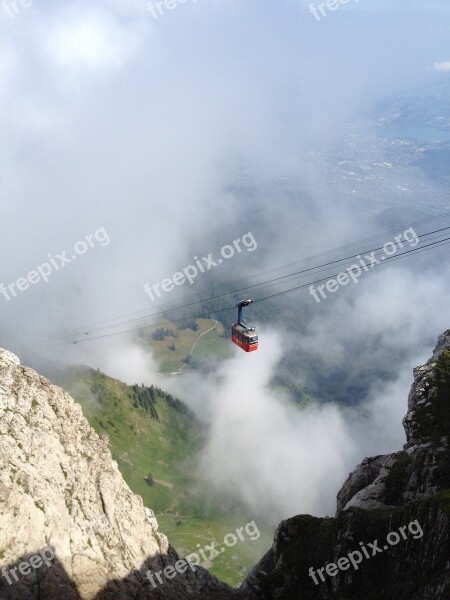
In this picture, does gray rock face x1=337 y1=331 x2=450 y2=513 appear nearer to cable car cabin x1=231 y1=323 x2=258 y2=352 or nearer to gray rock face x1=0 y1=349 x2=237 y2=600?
cable car cabin x1=231 y1=323 x2=258 y2=352

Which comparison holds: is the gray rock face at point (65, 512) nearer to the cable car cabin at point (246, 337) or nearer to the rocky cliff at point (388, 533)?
the rocky cliff at point (388, 533)

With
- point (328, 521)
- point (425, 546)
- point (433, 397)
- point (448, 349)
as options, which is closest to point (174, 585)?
point (328, 521)

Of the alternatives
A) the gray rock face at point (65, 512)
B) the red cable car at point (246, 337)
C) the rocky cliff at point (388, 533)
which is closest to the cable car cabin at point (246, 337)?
the red cable car at point (246, 337)

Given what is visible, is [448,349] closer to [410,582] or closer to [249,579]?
[410,582]

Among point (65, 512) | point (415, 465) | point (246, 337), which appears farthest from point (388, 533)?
point (65, 512)

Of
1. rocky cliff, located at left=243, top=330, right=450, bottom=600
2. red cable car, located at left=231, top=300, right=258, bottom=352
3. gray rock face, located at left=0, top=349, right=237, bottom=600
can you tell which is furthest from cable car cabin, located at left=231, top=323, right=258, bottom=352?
gray rock face, located at left=0, top=349, right=237, bottom=600
